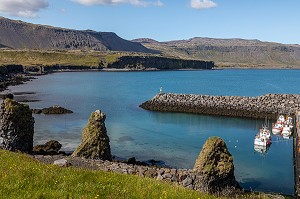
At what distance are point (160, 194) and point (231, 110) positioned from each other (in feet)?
227

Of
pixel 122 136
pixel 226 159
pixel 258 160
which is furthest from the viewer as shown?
pixel 122 136

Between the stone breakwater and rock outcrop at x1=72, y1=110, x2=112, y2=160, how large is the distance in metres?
47.5

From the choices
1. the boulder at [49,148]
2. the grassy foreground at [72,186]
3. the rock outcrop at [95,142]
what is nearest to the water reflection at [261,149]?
the rock outcrop at [95,142]

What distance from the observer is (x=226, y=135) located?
58906mm

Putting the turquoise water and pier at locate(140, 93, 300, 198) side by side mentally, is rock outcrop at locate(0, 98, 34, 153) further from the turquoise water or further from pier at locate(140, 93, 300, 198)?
pier at locate(140, 93, 300, 198)

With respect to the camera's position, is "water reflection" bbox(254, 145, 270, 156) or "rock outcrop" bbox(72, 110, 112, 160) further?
"water reflection" bbox(254, 145, 270, 156)

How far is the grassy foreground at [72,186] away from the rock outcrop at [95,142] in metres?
19.6

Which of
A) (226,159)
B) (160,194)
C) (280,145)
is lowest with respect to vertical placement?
(280,145)

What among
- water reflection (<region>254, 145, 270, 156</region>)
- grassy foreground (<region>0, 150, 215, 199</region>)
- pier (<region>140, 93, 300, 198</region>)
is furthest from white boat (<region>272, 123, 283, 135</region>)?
grassy foreground (<region>0, 150, 215, 199</region>)

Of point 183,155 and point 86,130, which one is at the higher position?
point 86,130

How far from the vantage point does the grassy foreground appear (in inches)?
438

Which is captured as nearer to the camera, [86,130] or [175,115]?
[86,130]

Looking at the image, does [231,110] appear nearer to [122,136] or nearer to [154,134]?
[154,134]

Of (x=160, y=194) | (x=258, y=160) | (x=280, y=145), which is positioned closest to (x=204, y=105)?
(x=280, y=145)
